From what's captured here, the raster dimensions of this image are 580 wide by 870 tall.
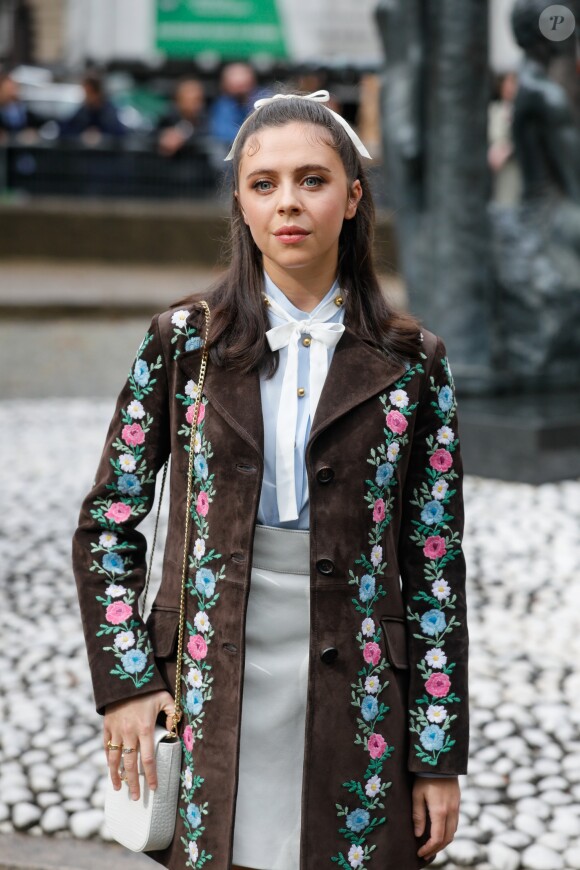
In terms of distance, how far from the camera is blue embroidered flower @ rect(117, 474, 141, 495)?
1.98 meters

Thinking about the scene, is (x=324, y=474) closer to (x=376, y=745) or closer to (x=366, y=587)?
(x=366, y=587)

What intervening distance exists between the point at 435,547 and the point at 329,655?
255 mm

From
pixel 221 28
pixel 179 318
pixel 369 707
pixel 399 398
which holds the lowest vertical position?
pixel 369 707

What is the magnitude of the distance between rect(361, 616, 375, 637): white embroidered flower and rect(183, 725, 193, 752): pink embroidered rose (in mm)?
304

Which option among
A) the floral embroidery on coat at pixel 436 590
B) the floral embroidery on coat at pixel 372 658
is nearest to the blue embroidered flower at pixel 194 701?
the floral embroidery on coat at pixel 372 658

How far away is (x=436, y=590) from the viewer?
2.00m

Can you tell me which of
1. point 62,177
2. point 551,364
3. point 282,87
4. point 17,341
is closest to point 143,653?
point 282,87

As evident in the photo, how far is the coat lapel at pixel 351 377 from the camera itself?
1.92 metres

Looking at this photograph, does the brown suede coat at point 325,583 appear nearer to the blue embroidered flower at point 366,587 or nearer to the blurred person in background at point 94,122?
the blue embroidered flower at point 366,587

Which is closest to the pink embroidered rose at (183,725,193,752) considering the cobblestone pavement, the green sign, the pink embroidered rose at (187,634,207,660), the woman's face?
the pink embroidered rose at (187,634,207,660)

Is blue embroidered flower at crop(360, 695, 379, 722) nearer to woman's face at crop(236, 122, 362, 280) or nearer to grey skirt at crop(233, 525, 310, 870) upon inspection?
grey skirt at crop(233, 525, 310, 870)

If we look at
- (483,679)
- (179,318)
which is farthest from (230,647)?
(483,679)

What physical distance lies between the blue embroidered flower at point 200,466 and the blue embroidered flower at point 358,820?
1.82ft

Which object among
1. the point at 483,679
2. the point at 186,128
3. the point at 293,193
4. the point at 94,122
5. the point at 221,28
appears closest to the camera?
the point at 293,193
